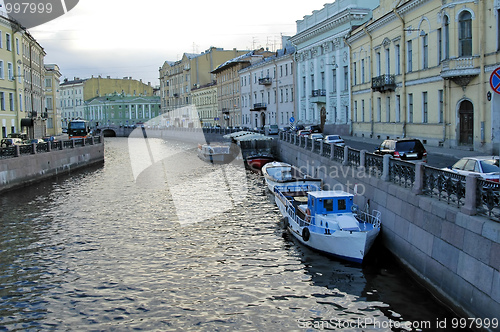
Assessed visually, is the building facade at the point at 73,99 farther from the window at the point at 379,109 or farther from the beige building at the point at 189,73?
the window at the point at 379,109

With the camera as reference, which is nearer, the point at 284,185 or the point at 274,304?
the point at 274,304

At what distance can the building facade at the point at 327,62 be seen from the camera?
47.7m

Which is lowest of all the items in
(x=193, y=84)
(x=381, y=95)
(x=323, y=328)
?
(x=323, y=328)

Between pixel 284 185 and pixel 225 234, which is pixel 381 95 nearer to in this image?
pixel 284 185

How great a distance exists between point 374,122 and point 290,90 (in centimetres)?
2603

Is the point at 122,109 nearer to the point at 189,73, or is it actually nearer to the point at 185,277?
the point at 189,73

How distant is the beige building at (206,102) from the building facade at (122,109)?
32.6 meters

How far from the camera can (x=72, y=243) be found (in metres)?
17.2

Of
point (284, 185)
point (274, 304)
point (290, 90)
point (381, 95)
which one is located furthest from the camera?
point (290, 90)

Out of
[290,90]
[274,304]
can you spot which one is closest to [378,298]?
Result: [274,304]

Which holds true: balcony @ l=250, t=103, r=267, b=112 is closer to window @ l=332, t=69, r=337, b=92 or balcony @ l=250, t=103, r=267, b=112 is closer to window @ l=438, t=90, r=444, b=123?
window @ l=332, t=69, r=337, b=92

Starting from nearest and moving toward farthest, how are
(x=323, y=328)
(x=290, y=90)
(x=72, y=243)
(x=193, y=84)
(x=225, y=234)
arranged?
(x=323, y=328)
(x=72, y=243)
(x=225, y=234)
(x=290, y=90)
(x=193, y=84)

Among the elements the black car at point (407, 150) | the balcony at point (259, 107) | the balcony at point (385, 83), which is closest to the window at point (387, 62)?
the balcony at point (385, 83)

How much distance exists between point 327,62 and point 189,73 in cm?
6153
